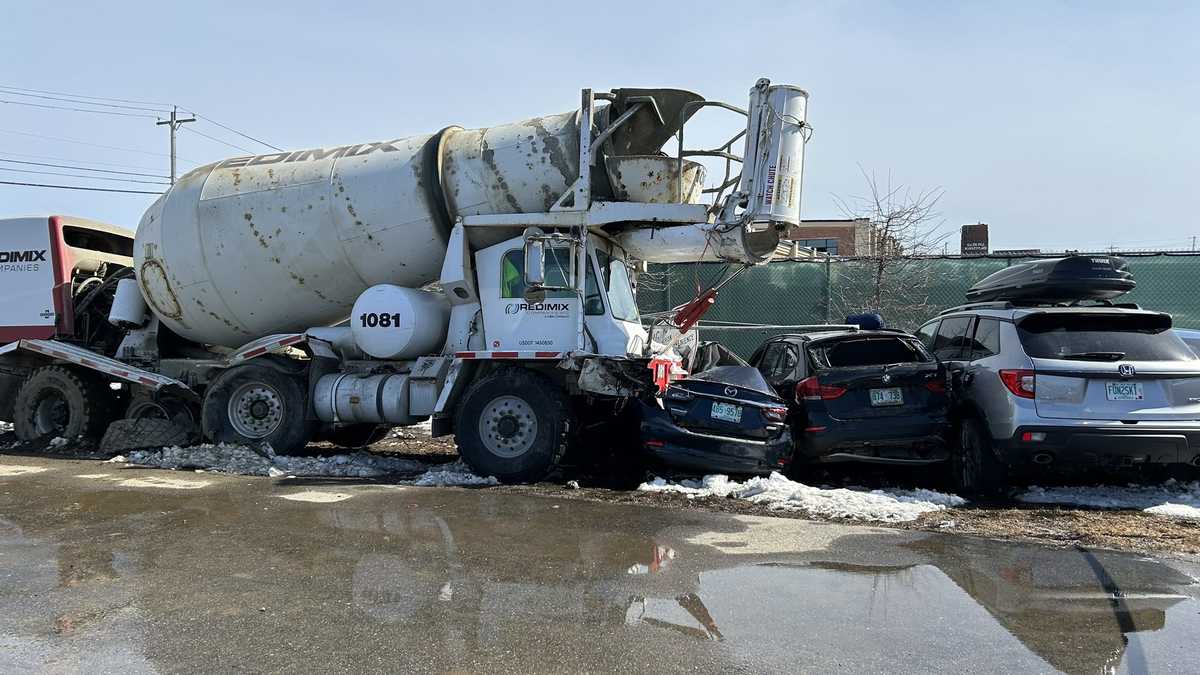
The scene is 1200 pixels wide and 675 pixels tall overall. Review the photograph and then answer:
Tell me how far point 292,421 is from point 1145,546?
8501 mm

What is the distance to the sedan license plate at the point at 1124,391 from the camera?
7.45m

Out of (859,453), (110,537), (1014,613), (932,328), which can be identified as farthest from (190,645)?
(932,328)

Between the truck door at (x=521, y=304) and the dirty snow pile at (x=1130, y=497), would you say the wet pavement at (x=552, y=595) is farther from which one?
the truck door at (x=521, y=304)

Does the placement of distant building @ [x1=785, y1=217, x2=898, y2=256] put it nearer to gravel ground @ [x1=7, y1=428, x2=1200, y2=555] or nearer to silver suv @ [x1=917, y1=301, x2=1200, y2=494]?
silver suv @ [x1=917, y1=301, x2=1200, y2=494]

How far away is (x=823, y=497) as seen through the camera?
7.66 metres

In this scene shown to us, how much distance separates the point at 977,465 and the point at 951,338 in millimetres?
1680

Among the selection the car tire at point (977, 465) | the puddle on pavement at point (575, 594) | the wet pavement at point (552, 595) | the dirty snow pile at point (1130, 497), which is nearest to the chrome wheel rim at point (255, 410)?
the wet pavement at point (552, 595)

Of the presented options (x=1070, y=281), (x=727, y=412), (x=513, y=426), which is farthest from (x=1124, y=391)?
(x=513, y=426)

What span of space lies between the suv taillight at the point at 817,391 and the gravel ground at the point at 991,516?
3.29ft

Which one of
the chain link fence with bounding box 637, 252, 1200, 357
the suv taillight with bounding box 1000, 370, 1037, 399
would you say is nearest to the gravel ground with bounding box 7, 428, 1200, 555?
the suv taillight with bounding box 1000, 370, 1037, 399

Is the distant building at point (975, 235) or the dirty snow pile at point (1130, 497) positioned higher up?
the distant building at point (975, 235)

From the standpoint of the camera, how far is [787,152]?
880cm

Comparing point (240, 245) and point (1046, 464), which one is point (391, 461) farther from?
point (1046, 464)

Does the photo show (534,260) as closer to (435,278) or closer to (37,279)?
(435,278)
